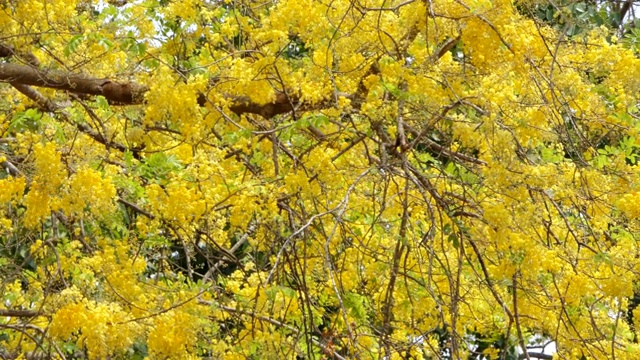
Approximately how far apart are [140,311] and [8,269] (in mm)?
1147

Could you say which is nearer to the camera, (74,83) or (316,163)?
→ (316,163)

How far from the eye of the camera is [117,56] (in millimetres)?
4133

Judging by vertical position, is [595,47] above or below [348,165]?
above

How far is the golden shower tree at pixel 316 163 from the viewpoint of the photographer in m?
3.26

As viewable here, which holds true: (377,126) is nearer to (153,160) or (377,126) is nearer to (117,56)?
(153,160)

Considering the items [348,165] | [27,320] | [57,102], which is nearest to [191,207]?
[348,165]

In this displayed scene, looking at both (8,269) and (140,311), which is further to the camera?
(8,269)

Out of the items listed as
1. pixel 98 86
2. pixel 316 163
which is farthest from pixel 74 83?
pixel 316 163

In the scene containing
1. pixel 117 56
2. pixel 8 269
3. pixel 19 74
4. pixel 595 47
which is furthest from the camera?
pixel 8 269

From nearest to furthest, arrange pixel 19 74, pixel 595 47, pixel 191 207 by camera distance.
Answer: pixel 191 207 < pixel 19 74 < pixel 595 47

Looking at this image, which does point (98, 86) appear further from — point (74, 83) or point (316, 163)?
point (316, 163)

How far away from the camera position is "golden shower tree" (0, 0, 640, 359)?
3264 millimetres

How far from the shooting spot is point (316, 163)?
3.34 m

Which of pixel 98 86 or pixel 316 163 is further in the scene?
pixel 98 86
